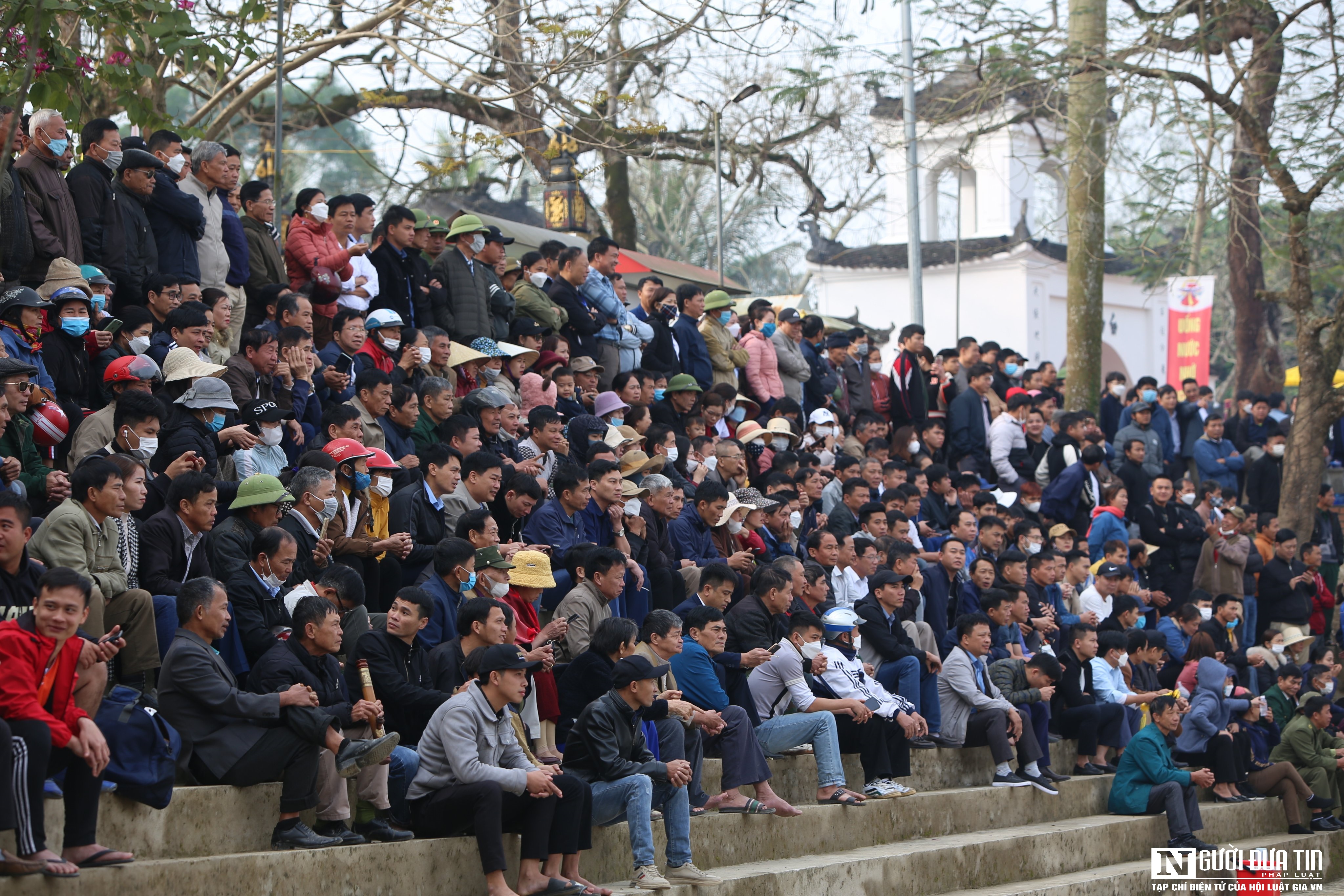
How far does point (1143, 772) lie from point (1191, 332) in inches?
500

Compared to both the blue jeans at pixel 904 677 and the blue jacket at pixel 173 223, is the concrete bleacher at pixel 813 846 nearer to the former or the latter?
the blue jeans at pixel 904 677

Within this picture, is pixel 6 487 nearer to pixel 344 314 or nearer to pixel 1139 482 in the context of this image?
pixel 344 314

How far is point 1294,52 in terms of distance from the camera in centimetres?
1296

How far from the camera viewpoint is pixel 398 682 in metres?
6.70

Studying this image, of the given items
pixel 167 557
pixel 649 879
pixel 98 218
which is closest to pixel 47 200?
pixel 98 218

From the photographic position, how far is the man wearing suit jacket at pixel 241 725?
19.8ft

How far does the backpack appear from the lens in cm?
564

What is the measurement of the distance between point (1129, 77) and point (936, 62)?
1.87m

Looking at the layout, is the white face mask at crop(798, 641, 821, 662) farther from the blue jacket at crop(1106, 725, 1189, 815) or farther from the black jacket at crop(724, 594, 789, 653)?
the blue jacket at crop(1106, 725, 1189, 815)

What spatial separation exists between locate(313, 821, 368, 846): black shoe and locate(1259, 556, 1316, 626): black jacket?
10.8 m

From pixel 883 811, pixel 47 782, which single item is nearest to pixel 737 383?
pixel 883 811

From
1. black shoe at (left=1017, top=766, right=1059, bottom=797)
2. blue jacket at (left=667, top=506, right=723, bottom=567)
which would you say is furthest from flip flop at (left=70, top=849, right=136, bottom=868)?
black shoe at (left=1017, top=766, right=1059, bottom=797)

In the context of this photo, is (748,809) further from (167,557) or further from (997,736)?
(167,557)

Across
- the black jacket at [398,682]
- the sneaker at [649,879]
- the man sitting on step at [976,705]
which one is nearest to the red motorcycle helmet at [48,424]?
the black jacket at [398,682]
